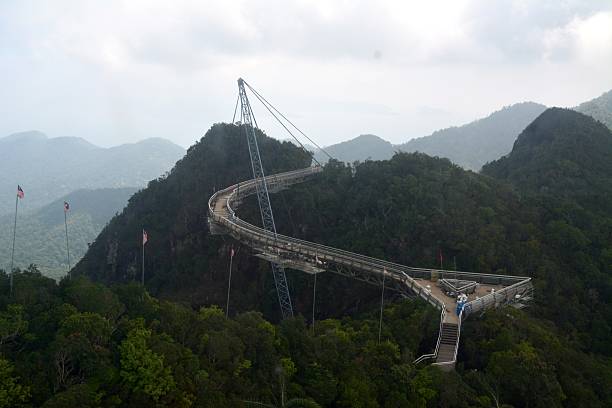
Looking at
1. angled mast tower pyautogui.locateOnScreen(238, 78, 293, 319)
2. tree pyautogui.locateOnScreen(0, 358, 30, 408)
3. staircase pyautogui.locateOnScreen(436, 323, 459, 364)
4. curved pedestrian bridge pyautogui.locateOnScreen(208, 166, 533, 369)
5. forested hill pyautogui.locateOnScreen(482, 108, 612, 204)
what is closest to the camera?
tree pyautogui.locateOnScreen(0, 358, 30, 408)

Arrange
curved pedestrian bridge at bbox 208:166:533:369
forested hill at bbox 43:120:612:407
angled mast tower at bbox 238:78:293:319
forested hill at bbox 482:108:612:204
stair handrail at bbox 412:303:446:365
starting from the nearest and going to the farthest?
forested hill at bbox 43:120:612:407, stair handrail at bbox 412:303:446:365, curved pedestrian bridge at bbox 208:166:533:369, angled mast tower at bbox 238:78:293:319, forested hill at bbox 482:108:612:204

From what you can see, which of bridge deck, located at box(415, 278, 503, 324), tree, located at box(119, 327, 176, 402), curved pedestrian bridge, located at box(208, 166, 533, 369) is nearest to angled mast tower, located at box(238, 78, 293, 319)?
curved pedestrian bridge, located at box(208, 166, 533, 369)

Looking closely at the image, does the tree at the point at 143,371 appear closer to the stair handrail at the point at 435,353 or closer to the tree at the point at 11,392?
the tree at the point at 11,392

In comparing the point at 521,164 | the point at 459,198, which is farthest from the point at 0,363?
the point at 521,164

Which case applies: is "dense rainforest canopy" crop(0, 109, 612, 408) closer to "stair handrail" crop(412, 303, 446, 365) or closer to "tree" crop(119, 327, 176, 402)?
"tree" crop(119, 327, 176, 402)

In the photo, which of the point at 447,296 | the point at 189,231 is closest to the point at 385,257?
the point at 447,296

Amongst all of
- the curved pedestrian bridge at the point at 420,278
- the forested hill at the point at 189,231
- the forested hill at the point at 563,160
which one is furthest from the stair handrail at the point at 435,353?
the forested hill at the point at 563,160
